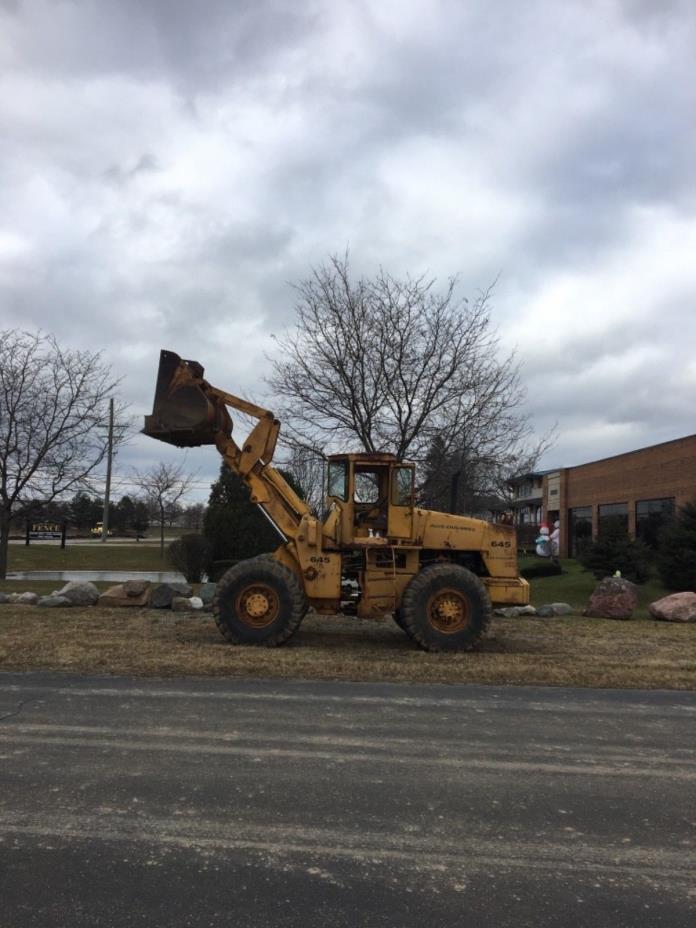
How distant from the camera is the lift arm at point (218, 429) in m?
11.1

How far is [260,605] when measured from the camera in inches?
423

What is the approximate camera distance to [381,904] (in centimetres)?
341

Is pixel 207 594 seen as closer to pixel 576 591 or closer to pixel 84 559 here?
pixel 576 591

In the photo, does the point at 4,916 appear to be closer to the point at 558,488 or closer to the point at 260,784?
the point at 260,784

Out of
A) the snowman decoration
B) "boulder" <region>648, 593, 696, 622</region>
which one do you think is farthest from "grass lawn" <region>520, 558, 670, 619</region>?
the snowman decoration

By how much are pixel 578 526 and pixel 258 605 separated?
1409 inches

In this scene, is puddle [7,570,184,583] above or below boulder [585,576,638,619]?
below

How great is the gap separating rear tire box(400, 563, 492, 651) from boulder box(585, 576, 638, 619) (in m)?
6.11

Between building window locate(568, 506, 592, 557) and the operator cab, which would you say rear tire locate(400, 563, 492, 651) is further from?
building window locate(568, 506, 592, 557)

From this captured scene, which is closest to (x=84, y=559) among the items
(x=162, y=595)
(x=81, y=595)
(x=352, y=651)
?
(x=81, y=595)

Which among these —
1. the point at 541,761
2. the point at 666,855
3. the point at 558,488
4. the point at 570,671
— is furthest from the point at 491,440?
the point at 558,488

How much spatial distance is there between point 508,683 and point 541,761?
2963 millimetres

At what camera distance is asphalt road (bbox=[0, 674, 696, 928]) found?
342 cm

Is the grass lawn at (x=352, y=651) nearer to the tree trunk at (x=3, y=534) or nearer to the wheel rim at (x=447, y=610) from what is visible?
the wheel rim at (x=447, y=610)
